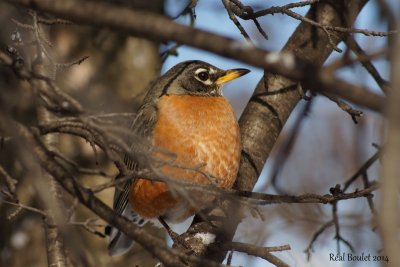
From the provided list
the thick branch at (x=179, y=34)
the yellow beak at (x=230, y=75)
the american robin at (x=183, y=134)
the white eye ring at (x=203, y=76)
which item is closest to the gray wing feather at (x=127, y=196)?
the american robin at (x=183, y=134)

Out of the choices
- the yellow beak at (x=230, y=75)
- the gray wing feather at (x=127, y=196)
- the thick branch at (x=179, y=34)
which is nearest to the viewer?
the thick branch at (x=179, y=34)

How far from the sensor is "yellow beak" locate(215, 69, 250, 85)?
18.5 ft

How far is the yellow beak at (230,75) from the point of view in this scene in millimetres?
5628

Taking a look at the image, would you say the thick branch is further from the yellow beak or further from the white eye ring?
the white eye ring

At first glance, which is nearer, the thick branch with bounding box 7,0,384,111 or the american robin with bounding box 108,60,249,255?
the thick branch with bounding box 7,0,384,111

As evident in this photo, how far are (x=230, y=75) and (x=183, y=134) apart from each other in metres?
1.03

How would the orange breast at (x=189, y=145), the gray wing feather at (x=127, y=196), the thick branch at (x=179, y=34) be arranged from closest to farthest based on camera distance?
the thick branch at (x=179, y=34)
the orange breast at (x=189, y=145)
the gray wing feather at (x=127, y=196)

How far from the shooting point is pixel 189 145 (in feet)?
16.2

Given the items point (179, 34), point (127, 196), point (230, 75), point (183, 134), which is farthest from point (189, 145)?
point (179, 34)

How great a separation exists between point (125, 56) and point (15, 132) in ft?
14.3

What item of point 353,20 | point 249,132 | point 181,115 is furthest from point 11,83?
point 353,20

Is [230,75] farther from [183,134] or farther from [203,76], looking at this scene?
[183,134]

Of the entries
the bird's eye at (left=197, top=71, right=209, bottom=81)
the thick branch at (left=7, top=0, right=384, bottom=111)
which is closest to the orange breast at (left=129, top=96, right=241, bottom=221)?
the bird's eye at (left=197, top=71, right=209, bottom=81)

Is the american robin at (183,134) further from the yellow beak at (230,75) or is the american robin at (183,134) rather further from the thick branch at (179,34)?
the thick branch at (179,34)
